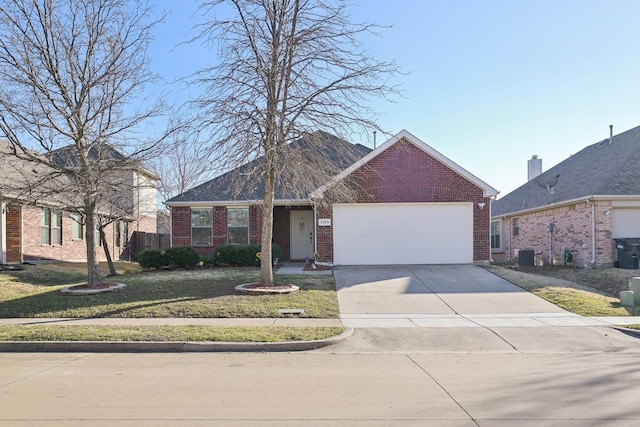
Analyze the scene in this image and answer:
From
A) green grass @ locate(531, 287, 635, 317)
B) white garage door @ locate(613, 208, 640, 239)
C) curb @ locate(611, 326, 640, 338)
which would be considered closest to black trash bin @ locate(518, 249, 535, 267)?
white garage door @ locate(613, 208, 640, 239)

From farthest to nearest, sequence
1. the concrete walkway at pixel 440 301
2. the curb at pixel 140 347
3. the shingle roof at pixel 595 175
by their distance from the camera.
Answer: the shingle roof at pixel 595 175, the concrete walkway at pixel 440 301, the curb at pixel 140 347

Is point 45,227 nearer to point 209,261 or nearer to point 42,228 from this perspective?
point 42,228

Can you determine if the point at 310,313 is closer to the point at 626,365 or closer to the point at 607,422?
the point at 626,365

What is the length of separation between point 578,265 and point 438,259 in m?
6.53

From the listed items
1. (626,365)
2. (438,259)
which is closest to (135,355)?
A: (626,365)

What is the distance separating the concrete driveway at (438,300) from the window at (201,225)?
255 inches

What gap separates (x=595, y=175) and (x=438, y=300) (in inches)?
494

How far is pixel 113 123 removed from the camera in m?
12.7

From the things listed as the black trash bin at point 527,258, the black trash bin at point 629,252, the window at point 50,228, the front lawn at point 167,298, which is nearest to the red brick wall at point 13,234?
the window at point 50,228

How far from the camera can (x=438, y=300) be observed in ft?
41.3

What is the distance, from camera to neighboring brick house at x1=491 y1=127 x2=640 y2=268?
18.1 m

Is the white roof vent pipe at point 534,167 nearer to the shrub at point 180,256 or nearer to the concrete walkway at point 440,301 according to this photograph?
the concrete walkway at point 440,301

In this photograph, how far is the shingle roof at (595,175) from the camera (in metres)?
18.6

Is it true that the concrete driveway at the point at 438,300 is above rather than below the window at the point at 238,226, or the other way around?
below
